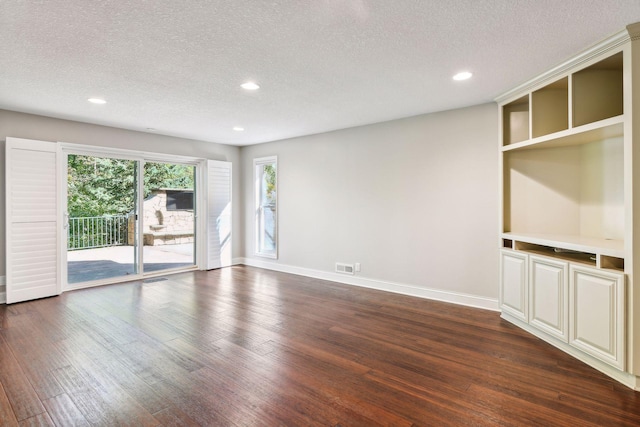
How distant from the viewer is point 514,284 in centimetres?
340

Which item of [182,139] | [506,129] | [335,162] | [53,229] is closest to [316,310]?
[335,162]

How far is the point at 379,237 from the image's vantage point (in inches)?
192

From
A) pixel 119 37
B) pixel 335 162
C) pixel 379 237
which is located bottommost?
pixel 379 237

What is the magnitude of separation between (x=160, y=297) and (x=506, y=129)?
16.0 ft

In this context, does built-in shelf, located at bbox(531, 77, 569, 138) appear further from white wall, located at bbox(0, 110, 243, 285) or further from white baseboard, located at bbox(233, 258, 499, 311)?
white wall, located at bbox(0, 110, 243, 285)

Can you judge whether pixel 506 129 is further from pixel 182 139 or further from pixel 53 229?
pixel 53 229

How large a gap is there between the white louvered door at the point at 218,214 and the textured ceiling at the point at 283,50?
2320mm

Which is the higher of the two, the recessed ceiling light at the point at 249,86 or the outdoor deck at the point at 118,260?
the recessed ceiling light at the point at 249,86

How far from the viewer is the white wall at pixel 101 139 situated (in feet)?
13.8

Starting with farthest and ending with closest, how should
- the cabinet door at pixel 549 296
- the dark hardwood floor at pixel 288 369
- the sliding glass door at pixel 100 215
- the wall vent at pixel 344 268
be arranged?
the wall vent at pixel 344 268 → the sliding glass door at pixel 100 215 → the cabinet door at pixel 549 296 → the dark hardwood floor at pixel 288 369

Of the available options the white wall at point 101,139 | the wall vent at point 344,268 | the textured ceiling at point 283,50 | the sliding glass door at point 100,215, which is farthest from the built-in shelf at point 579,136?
the sliding glass door at point 100,215

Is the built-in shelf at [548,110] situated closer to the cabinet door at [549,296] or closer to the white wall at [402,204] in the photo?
the white wall at [402,204]

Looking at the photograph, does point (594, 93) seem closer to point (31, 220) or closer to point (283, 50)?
point (283, 50)

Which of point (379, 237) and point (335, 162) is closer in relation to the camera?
point (379, 237)
